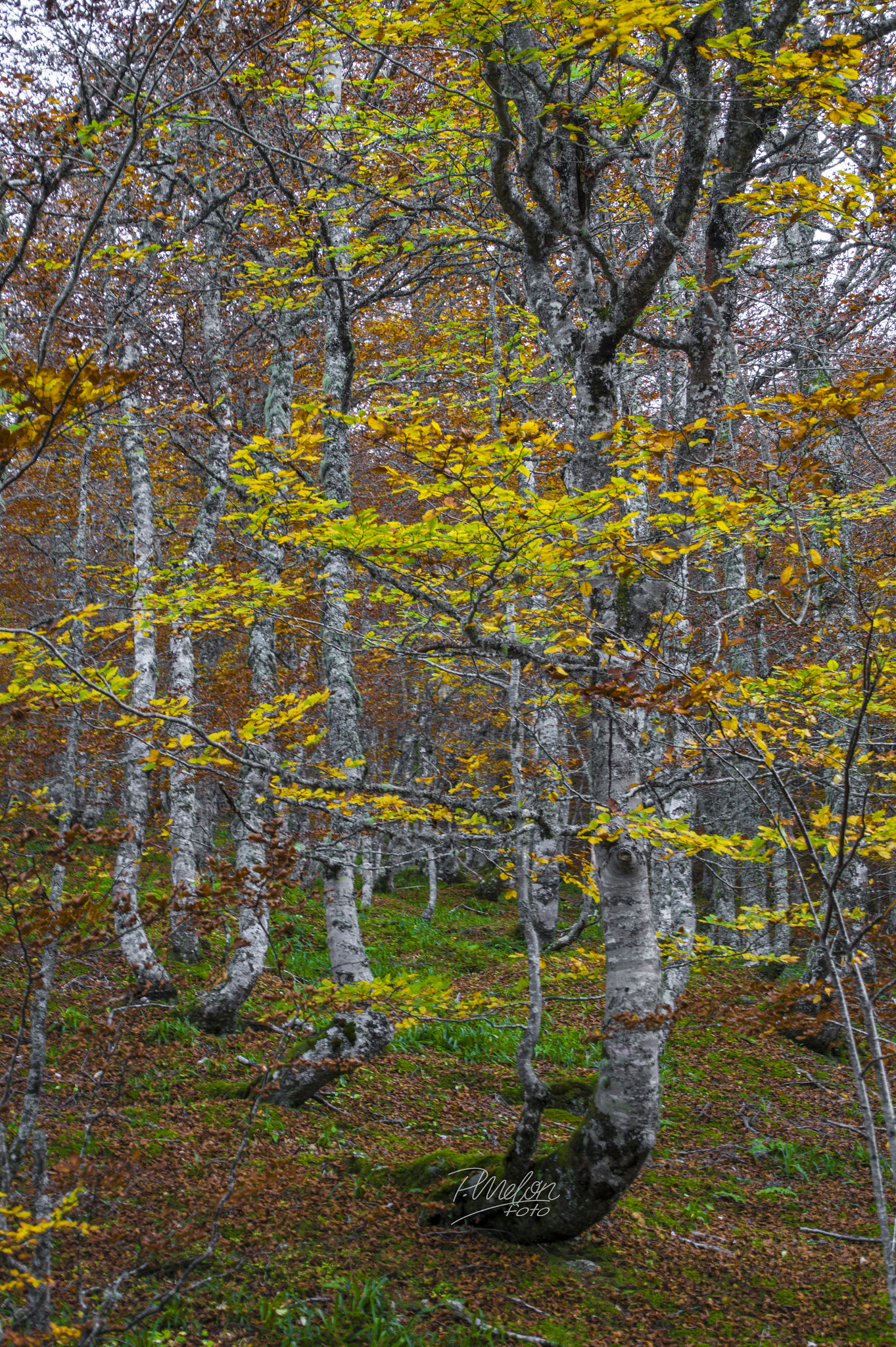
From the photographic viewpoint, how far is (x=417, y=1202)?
4.79 m

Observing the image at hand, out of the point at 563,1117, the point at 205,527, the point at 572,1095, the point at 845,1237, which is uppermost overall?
the point at 205,527

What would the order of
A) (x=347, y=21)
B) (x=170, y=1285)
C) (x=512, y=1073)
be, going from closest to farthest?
(x=170, y=1285) → (x=347, y=21) → (x=512, y=1073)

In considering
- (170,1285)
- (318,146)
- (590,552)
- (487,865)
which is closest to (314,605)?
(318,146)

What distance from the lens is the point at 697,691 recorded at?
2904mm

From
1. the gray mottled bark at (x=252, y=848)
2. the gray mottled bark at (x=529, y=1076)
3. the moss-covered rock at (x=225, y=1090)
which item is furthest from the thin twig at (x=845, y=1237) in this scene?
the gray mottled bark at (x=252, y=848)

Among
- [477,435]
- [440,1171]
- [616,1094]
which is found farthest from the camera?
[440,1171]

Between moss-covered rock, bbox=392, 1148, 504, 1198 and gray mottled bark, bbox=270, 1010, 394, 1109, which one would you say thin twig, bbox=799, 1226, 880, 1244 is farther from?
gray mottled bark, bbox=270, 1010, 394, 1109

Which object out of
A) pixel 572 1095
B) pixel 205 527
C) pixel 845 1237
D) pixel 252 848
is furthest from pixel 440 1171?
pixel 205 527

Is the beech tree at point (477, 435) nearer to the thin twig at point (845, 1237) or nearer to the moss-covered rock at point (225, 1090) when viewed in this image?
the moss-covered rock at point (225, 1090)

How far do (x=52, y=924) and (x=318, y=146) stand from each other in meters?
8.54

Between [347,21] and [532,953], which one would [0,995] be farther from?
[347,21]

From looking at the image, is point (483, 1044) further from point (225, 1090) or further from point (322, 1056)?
point (225, 1090)

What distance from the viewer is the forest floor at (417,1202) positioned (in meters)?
3.70

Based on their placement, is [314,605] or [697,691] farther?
[314,605]
